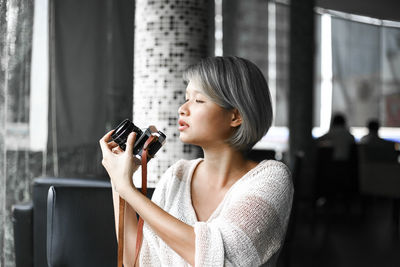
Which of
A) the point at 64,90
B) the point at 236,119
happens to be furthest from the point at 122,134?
the point at 64,90

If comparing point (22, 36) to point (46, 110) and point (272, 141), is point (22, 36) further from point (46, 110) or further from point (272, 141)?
Result: point (272, 141)

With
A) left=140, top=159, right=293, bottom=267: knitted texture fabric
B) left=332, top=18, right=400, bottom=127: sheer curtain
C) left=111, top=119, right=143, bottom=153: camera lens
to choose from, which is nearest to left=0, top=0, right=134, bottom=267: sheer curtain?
left=140, top=159, right=293, bottom=267: knitted texture fabric

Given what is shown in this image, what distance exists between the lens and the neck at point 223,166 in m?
1.32

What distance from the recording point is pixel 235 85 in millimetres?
1201

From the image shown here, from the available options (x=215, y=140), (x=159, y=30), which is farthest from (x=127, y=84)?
(x=215, y=140)

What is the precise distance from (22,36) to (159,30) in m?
0.70

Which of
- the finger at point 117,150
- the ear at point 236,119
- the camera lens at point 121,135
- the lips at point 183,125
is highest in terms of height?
the ear at point 236,119

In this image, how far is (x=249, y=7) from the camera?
6.85 metres

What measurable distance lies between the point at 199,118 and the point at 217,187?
→ 22 cm

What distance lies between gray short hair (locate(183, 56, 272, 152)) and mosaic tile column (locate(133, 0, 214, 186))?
4.38 ft

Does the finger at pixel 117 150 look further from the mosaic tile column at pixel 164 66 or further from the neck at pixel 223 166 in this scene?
the mosaic tile column at pixel 164 66

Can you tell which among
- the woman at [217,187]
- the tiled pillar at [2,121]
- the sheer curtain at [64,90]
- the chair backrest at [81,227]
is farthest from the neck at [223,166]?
the tiled pillar at [2,121]

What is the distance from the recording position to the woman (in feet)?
3.57

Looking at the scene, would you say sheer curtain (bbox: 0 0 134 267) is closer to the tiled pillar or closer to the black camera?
the tiled pillar
